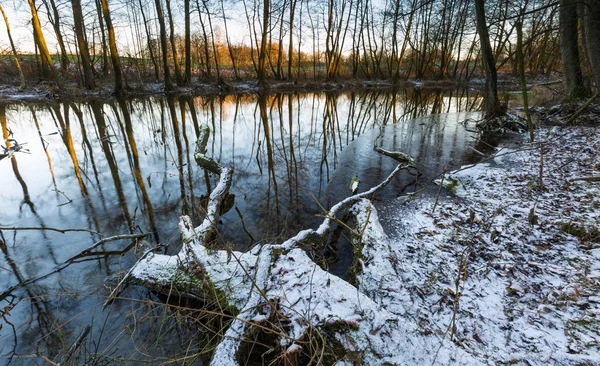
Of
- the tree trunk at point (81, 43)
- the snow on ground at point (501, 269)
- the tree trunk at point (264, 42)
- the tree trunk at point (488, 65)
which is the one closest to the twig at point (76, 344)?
the snow on ground at point (501, 269)

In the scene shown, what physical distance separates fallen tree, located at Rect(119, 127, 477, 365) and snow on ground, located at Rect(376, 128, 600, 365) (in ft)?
0.82

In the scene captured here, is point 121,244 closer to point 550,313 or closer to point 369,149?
point 550,313

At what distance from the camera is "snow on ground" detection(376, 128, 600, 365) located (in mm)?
2205

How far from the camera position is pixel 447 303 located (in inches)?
102

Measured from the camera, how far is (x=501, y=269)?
2994 millimetres

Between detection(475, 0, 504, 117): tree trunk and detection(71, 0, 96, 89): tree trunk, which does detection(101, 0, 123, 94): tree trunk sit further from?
detection(475, 0, 504, 117): tree trunk

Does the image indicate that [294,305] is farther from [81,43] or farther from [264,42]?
[264,42]

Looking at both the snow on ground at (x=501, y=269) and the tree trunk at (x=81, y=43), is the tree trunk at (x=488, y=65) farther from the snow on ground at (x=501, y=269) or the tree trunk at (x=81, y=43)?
the tree trunk at (x=81, y=43)

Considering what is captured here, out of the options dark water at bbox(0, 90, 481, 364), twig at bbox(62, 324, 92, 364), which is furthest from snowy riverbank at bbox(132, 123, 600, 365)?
twig at bbox(62, 324, 92, 364)

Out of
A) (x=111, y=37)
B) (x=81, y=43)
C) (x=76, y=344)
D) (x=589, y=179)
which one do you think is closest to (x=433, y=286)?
(x=76, y=344)

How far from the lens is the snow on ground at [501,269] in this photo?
2.21 m

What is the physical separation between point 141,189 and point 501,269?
20.4ft

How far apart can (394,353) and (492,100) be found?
10989 millimetres

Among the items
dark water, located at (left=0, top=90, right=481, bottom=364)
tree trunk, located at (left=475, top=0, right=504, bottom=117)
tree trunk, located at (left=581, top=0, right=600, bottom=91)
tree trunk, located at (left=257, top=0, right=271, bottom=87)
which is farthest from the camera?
tree trunk, located at (left=257, top=0, right=271, bottom=87)
